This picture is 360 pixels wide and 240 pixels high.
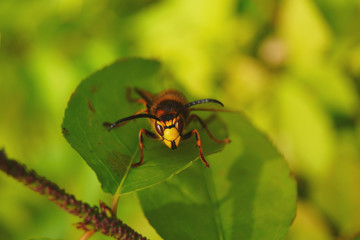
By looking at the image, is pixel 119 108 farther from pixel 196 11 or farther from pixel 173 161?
pixel 196 11

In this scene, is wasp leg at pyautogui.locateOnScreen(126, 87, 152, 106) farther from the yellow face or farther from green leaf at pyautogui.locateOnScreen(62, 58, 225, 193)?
the yellow face

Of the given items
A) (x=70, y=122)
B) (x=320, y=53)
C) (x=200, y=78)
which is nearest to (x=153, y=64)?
(x=70, y=122)

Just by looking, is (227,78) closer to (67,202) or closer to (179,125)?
(179,125)

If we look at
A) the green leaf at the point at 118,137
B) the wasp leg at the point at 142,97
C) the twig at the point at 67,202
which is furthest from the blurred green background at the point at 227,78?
the twig at the point at 67,202

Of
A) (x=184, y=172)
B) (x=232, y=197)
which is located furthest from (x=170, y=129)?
(x=232, y=197)

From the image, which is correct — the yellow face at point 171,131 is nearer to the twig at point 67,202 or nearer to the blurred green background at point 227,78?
the twig at point 67,202

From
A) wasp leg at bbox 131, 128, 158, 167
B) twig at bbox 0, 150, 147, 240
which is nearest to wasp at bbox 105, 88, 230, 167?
wasp leg at bbox 131, 128, 158, 167
